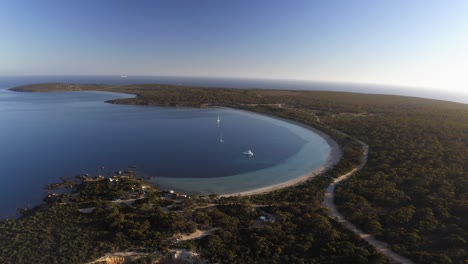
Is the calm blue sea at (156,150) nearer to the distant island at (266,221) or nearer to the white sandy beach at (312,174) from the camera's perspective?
the white sandy beach at (312,174)

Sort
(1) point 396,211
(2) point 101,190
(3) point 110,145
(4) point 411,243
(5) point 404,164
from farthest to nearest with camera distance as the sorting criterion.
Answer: (3) point 110,145 < (5) point 404,164 < (2) point 101,190 < (1) point 396,211 < (4) point 411,243

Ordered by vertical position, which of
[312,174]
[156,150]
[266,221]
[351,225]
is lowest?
[266,221]

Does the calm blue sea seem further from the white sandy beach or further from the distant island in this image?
the distant island

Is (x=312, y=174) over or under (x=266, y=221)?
over

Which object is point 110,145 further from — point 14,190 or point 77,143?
point 14,190

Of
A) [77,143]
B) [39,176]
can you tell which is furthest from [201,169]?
[77,143]

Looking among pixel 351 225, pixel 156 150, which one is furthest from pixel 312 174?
pixel 156 150

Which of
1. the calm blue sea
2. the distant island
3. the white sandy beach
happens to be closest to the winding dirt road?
the distant island

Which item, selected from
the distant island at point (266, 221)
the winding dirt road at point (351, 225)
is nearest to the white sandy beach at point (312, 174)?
the distant island at point (266, 221)

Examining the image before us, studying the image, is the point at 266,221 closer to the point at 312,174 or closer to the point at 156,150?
the point at 312,174
